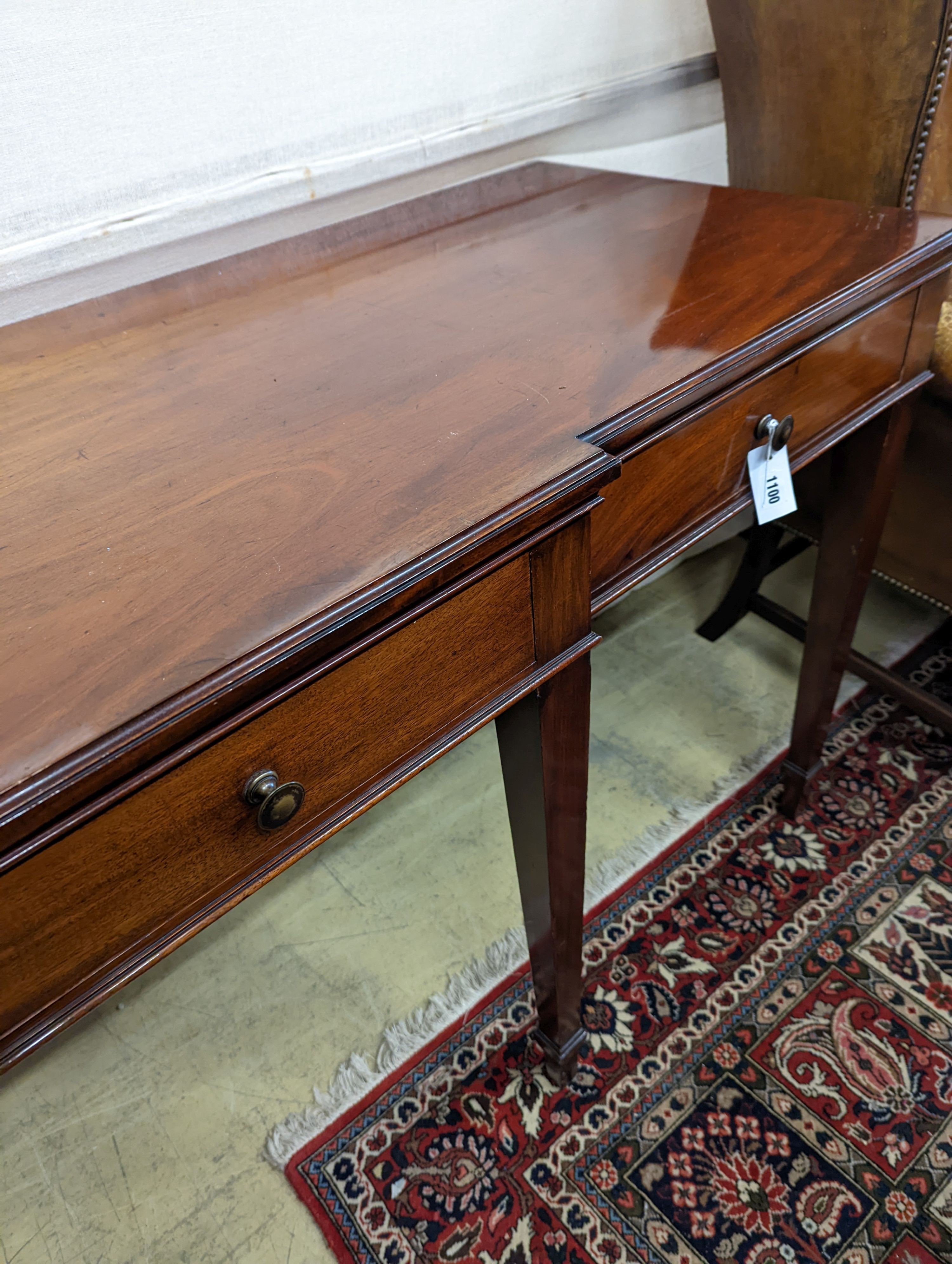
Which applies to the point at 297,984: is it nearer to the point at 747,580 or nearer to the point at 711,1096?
the point at 711,1096

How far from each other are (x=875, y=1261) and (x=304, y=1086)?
23.8 inches

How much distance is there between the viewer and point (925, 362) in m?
0.86

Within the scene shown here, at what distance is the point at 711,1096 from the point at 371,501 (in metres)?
0.80

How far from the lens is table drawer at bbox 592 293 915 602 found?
631 millimetres

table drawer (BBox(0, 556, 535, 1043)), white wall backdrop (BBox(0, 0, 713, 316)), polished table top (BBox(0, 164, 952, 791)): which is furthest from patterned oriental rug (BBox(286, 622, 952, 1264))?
white wall backdrop (BBox(0, 0, 713, 316))

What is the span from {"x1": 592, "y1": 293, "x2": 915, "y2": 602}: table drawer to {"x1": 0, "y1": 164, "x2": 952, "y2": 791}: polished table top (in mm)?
42

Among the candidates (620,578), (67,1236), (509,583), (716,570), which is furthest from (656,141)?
(67,1236)

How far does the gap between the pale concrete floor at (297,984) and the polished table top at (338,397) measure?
2.44 ft

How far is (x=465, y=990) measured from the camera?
1063 mm

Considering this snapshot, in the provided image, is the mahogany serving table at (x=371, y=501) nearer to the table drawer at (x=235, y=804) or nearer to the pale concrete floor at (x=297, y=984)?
the table drawer at (x=235, y=804)

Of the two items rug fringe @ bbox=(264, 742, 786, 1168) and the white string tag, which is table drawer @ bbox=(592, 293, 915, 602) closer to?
the white string tag

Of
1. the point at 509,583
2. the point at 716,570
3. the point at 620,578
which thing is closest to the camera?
the point at 509,583

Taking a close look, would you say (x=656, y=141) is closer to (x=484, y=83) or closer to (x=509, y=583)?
(x=484, y=83)

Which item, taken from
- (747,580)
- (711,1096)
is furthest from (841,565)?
(711,1096)
